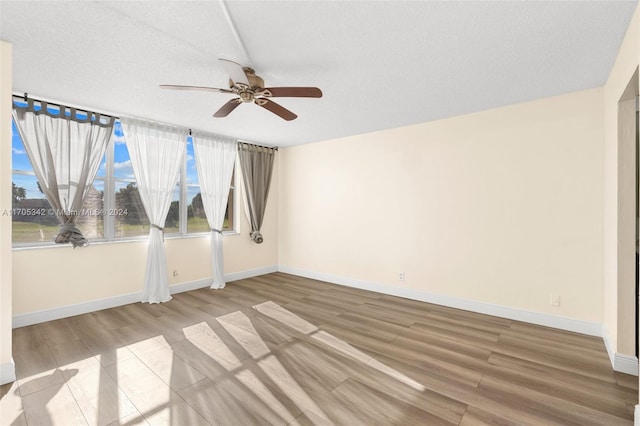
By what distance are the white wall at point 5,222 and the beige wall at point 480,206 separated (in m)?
4.09

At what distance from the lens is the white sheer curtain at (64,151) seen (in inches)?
129

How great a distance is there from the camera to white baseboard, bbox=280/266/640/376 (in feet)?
7.92

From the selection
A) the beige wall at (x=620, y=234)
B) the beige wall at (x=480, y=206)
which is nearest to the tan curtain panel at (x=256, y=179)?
the beige wall at (x=480, y=206)

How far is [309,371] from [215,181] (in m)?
3.65

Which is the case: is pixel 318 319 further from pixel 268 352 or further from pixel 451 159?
pixel 451 159

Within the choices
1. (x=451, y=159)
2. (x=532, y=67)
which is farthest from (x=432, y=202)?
(x=532, y=67)

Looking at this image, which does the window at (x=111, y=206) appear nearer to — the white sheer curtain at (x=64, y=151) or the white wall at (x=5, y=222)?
the white sheer curtain at (x=64, y=151)

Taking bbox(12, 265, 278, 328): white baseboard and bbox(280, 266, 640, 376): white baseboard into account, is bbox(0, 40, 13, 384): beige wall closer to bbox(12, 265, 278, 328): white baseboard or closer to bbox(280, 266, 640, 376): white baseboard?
bbox(12, 265, 278, 328): white baseboard

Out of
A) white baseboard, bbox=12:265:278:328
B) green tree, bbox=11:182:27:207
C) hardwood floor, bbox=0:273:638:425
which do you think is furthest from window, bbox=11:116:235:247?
hardwood floor, bbox=0:273:638:425

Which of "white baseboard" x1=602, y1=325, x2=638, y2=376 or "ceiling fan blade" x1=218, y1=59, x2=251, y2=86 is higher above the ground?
"ceiling fan blade" x1=218, y1=59, x2=251, y2=86

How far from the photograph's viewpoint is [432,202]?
13.7 feet

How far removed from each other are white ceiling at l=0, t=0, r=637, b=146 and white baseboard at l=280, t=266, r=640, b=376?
253cm

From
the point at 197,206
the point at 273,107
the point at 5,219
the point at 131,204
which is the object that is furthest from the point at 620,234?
the point at 131,204

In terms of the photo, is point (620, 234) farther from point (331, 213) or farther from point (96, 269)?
point (96, 269)
